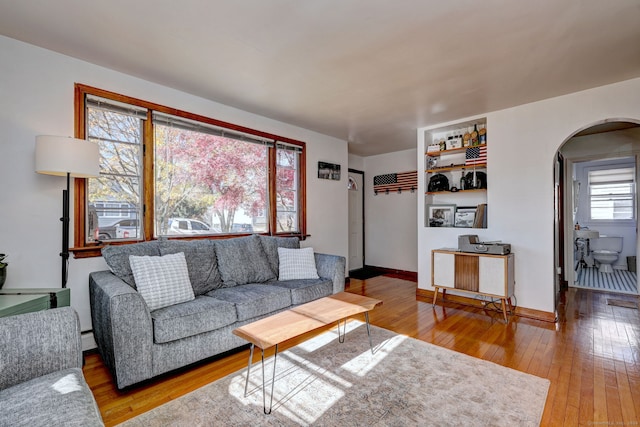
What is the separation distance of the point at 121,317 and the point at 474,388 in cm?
238

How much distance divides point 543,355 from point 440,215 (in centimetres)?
228

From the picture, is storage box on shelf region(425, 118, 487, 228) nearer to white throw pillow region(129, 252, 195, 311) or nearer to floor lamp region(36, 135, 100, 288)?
white throw pillow region(129, 252, 195, 311)

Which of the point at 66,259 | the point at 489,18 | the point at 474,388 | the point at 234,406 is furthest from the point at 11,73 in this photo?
the point at 474,388

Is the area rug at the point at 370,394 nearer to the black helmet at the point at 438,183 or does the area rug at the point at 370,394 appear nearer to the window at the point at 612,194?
the black helmet at the point at 438,183

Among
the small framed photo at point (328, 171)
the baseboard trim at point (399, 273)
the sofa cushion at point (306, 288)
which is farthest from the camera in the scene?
the baseboard trim at point (399, 273)

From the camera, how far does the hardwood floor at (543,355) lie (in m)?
1.84

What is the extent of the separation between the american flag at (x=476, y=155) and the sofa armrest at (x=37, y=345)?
14.2 feet

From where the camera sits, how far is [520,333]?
3.01m

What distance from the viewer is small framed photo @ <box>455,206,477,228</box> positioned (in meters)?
4.19

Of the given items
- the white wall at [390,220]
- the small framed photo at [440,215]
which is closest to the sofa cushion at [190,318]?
the small framed photo at [440,215]

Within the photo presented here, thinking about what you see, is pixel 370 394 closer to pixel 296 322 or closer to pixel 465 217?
pixel 296 322

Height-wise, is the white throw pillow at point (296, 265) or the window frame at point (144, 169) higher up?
the window frame at point (144, 169)

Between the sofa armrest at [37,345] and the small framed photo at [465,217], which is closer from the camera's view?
the sofa armrest at [37,345]

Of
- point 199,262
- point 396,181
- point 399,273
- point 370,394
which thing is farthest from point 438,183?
point 199,262
